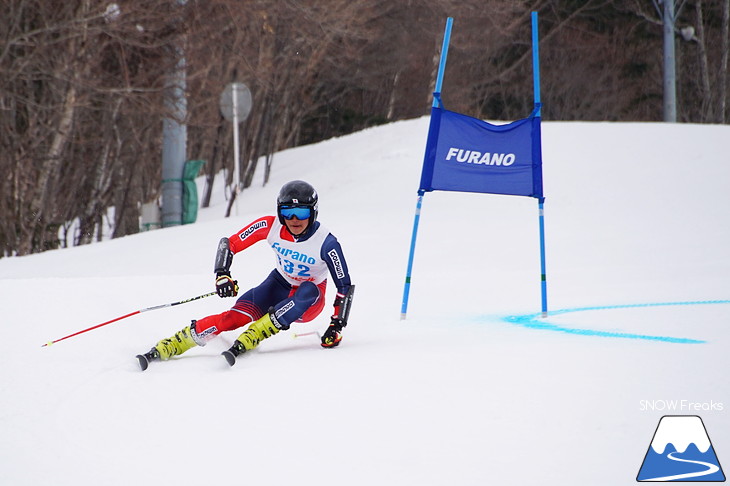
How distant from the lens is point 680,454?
390 cm

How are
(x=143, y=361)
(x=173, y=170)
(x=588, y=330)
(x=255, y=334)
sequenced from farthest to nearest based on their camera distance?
(x=173, y=170)
(x=588, y=330)
(x=255, y=334)
(x=143, y=361)

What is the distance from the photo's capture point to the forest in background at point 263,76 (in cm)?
1427

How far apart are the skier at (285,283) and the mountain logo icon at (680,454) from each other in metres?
2.98

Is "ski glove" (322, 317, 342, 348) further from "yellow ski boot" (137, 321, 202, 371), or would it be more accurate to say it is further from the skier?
"yellow ski boot" (137, 321, 202, 371)

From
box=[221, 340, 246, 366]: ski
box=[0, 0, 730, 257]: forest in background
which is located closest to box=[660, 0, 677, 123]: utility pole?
box=[0, 0, 730, 257]: forest in background

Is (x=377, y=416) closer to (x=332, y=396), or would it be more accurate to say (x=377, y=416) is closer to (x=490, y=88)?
(x=332, y=396)

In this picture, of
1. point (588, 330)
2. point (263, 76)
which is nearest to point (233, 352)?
point (588, 330)

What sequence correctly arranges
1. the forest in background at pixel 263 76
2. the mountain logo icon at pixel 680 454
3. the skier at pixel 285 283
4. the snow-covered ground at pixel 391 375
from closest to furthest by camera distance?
the mountain logo icon at pixel 680 454, the snow-covered ground at pixel 391 375, the skier at pixel 285 283, the forest in background at pixel 263 76

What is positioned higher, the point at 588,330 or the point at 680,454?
the point at 588,330

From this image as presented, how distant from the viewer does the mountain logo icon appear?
12.2 ft

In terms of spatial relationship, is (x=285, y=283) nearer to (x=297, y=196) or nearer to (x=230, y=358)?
(x=297, y=196)

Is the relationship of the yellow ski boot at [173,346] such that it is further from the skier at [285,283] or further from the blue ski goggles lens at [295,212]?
the blue ski goggles lens at [295,212]

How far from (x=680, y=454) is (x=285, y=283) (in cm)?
374

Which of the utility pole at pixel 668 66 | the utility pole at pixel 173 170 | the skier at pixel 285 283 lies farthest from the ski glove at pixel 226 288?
the utility pole at pixel 668 66
